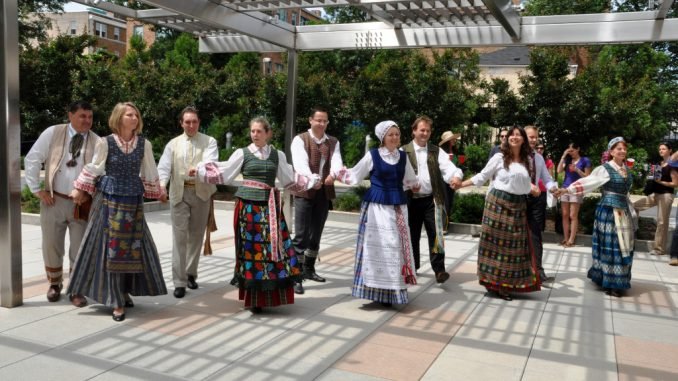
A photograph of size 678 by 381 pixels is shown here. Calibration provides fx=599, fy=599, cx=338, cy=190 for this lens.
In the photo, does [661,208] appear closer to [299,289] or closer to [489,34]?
[489,34]

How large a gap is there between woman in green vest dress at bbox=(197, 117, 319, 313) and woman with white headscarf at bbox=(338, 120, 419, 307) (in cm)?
65

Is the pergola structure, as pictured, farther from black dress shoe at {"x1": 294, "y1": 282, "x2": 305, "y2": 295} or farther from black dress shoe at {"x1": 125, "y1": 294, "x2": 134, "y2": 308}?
black dress shoe at {"x1": 294, "y1": 282, "x2": 305, "y2": 295}

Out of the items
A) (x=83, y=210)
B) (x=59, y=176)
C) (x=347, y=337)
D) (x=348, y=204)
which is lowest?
(x=347, y=337)

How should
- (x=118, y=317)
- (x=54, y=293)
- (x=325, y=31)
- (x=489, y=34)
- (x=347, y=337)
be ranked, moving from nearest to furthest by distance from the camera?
(x=347, y=337)
(x=118, y=317)
(x=54, y=293)
(x=489, y=34)
(x=325, y=31)

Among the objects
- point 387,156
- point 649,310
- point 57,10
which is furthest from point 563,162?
point 57,10

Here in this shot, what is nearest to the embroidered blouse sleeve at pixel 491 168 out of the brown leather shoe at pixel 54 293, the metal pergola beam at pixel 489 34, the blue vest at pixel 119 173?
the metal pergola beam at pixel 489 34

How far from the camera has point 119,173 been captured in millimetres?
4695

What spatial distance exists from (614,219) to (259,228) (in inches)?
141

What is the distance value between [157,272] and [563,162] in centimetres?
683

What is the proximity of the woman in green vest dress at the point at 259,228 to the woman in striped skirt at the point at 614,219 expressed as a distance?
2866 mm

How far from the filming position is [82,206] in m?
4.85

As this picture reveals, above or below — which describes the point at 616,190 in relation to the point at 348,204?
above

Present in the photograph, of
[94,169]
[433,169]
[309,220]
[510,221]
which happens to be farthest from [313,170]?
[94,169]

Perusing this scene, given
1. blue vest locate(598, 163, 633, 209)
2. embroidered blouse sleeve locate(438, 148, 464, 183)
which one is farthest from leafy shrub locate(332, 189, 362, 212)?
blue vest locate(598, 163, 633, 209)
